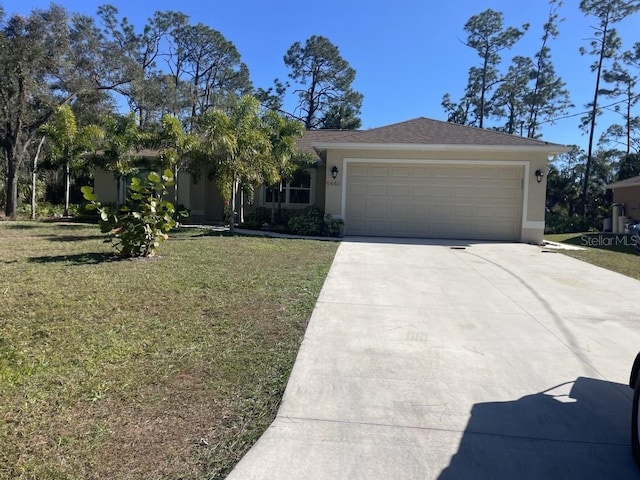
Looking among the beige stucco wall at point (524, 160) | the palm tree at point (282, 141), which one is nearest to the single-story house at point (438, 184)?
the beige stucco wall at point (524, 160)

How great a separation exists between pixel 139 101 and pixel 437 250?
22.5 metres

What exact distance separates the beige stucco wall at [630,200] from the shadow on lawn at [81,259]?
72.1ft

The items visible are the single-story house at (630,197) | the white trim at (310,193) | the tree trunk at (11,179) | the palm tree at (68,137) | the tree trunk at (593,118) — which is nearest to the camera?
the palm tree at (68,137)

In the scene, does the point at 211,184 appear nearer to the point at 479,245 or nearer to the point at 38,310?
the point at 479,245

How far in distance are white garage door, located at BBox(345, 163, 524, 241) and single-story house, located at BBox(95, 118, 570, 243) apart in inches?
1.2

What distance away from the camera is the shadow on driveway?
256 centimetres

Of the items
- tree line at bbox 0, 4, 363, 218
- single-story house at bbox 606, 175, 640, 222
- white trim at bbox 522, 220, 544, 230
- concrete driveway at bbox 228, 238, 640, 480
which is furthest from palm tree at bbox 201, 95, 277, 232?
single-story house at bbox 606, 175, 640, 222

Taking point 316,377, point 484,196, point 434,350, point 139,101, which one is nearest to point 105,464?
point 316,377

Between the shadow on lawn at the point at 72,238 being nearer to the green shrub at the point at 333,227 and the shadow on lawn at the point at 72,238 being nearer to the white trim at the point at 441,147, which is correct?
the green shrub at the point at 333,227

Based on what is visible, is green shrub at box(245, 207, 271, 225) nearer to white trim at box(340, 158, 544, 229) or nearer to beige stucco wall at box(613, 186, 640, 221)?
white trim at box(340, 158, 544, 229)

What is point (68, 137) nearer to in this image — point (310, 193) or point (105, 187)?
point (105, 187)

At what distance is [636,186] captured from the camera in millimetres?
20969

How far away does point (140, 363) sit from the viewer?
375cm

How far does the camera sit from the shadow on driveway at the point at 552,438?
8.41 feet
